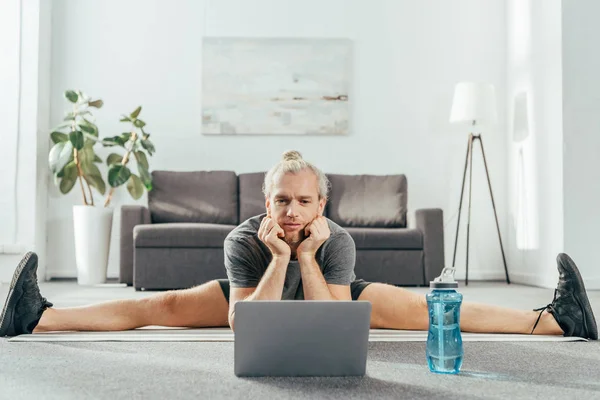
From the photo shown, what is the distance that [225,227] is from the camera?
482 centimetres

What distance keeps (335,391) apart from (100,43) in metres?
4.92

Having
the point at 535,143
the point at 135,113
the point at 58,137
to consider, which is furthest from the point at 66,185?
the point at 535,143

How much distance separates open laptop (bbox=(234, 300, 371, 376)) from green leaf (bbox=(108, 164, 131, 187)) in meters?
3.72

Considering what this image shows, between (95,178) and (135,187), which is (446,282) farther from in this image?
(95,178)

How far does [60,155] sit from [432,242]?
263 centimetres

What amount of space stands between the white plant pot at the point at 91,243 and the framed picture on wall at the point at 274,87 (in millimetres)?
1125

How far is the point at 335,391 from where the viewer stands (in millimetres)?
1521

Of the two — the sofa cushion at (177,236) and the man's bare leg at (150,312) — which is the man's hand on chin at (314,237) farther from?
the sofa cushion at (177,236)

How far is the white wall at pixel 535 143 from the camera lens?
16.0 ft

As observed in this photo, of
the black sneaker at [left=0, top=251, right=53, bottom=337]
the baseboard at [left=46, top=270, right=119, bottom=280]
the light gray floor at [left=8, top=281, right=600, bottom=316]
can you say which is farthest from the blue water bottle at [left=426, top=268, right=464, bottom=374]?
the baseboard at [left=46, top=270, right=119, bottom=280]

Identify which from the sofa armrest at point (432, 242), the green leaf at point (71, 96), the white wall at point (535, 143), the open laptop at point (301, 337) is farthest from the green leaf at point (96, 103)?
the open laptop at point (301, 337)

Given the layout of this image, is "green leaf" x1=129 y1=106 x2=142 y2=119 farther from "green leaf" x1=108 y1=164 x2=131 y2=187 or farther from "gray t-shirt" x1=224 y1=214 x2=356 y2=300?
"gray t-shirt" x1=224 y1=214 x2=356 y2=300

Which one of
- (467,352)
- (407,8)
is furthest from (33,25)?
(467,352)

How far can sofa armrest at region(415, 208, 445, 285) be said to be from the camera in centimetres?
495
